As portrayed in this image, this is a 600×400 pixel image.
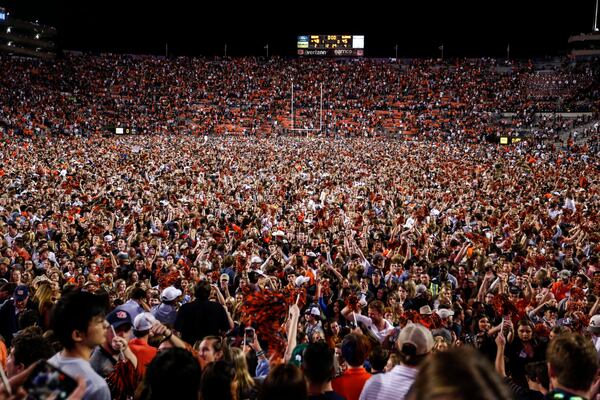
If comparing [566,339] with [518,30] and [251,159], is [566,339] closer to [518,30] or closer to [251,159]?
[251,159]

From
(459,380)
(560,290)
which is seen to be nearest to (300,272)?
(560,290)

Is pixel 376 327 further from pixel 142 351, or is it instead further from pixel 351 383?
pixel 142 351

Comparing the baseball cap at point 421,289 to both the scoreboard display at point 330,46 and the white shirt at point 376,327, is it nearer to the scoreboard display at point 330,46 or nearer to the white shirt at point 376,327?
the white shirt at point 376,327

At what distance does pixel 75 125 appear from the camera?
→ 46.0m

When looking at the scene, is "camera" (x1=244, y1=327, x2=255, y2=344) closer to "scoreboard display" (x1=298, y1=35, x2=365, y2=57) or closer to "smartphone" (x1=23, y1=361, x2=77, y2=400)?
"smartphone" (x1=23, y1=361, x2=77, y2=400)

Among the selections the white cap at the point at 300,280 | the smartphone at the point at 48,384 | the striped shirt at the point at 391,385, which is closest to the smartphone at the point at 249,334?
the striped shirt at the point at 391,385

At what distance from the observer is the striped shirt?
2.88 m

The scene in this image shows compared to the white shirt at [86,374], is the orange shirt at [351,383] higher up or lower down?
lower down

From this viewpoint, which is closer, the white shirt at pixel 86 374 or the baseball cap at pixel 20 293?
the white shirt at pixel 86 374

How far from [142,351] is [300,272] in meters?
4.14

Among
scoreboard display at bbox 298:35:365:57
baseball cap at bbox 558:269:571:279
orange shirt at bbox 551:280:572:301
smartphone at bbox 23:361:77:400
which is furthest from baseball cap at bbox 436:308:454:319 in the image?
scoreboard display at bbox 298:35:365:57

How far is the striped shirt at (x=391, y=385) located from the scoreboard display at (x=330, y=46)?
2559 inches

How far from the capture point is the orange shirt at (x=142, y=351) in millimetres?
3873

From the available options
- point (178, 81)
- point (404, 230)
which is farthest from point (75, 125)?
point (404, 230)
